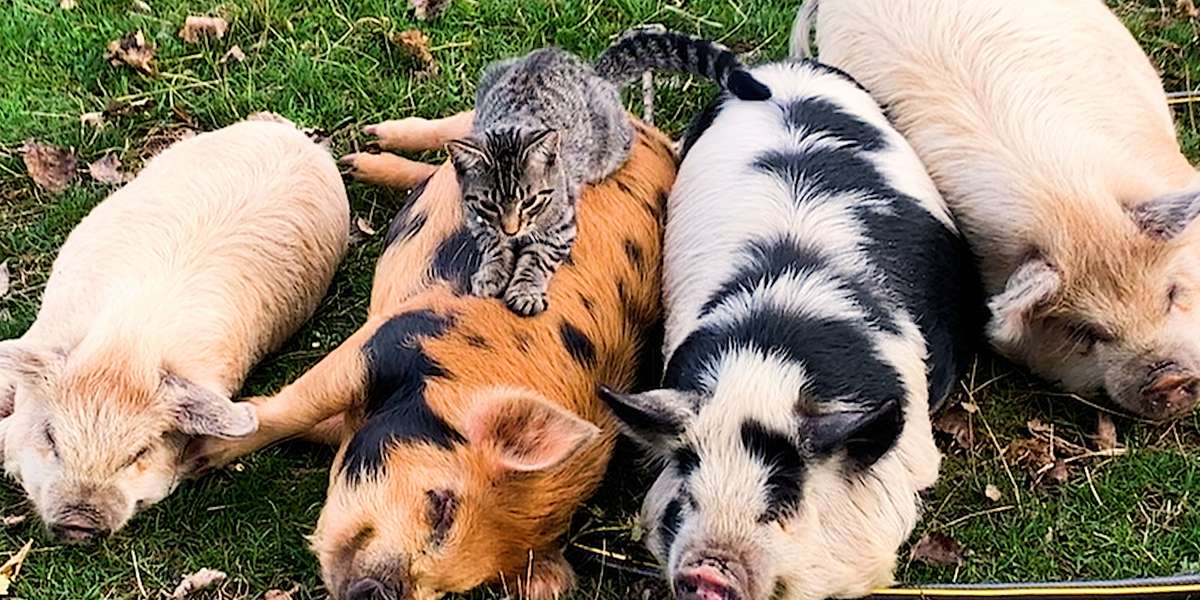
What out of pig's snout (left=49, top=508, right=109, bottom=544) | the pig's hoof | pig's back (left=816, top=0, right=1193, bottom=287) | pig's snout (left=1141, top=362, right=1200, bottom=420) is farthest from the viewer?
pig's back (left=816, top=0, right=1193, bottom=287)

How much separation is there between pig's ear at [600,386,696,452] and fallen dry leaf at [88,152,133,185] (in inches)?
109

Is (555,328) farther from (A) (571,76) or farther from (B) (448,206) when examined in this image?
(A) (571,76)

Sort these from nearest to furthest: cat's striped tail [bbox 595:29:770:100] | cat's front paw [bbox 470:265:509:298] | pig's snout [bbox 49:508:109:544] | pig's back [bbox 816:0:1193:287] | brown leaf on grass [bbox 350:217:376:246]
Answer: pig's snout [bbox 49:508:109:544], cat's front paw [bbox 470:265:509:298], pig's back [bbox 816:0:1193:287], cat's striped tail [bbox 595:29:770:100], brown leaf on grass [bbox 350:217:376:246]

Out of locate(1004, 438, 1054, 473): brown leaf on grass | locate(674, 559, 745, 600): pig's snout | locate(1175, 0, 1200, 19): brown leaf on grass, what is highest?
locate(1175, 0, 1200, 19): brown leaf on grass

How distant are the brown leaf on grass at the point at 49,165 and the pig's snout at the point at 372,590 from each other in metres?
2.62

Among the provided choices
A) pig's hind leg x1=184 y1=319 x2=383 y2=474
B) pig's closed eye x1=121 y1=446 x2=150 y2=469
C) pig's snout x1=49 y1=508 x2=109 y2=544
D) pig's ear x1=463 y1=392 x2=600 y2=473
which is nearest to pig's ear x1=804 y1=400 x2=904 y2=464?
pig's ear x1=463 y1=392 x2=600 y2=473

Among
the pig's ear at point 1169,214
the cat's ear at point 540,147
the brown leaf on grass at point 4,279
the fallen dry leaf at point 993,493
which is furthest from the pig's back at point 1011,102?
the brown leaf on grass at point 4,279

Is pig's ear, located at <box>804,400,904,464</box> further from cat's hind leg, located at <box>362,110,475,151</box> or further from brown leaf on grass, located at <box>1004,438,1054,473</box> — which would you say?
cat's hind leg, located at <box>362,110,475,151</box>

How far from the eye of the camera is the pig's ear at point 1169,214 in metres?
4.27

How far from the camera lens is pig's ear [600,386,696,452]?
3.62m

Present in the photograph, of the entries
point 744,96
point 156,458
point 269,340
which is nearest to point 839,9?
point 744,96

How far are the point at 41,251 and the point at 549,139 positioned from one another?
2335 millimetres

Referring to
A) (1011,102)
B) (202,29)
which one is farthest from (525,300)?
(202,29)

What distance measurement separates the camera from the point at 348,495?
3.87m
